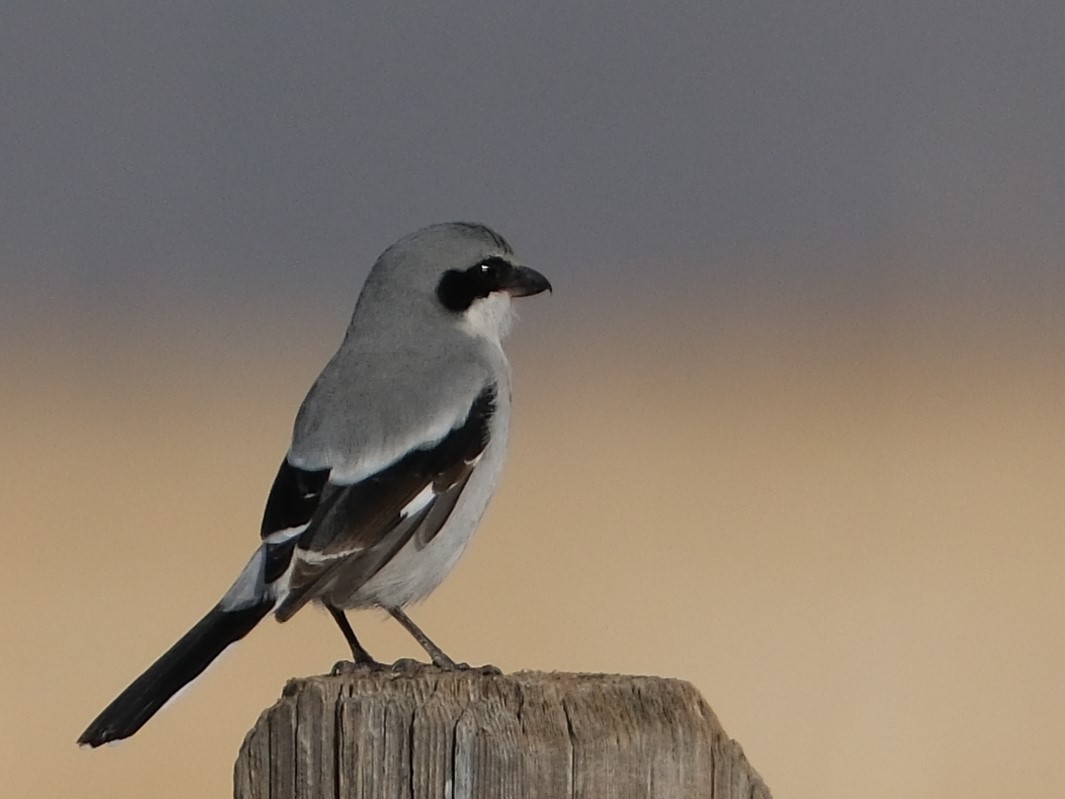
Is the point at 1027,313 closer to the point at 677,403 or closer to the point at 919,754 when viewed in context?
the point at 677,403

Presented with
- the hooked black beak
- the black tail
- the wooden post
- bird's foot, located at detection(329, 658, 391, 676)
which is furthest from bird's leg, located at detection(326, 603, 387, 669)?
the wooden post

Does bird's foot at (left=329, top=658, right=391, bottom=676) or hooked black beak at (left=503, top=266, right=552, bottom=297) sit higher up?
hooked black beak at (left=503, top=266, right=552, bottom=297)

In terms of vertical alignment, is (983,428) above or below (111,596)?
above

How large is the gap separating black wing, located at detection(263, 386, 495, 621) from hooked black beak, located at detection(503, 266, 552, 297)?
22.6 inches

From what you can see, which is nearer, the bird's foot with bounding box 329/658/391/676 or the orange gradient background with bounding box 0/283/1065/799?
the bird's foot with bounding box 329/658/391/676

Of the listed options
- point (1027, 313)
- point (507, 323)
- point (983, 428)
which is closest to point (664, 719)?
point (507, 323)

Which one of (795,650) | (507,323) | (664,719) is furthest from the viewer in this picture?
(795,650)

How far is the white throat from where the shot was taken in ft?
13.6

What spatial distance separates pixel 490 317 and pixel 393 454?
26.2 inches

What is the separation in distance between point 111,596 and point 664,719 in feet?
12.9

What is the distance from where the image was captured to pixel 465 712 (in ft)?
7.83

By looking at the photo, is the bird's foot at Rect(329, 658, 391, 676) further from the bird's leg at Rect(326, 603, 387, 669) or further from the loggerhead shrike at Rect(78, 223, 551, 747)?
the bird's leg at Rect(326, 603, 387, 669)

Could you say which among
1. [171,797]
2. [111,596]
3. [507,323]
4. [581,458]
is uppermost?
[507,323]

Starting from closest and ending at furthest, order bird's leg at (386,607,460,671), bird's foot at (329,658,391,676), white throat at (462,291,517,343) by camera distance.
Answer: bird's foot at (329,658,391,676) < bird's leg at (386,607,460,671) < white throat at (462,291,517,343)
